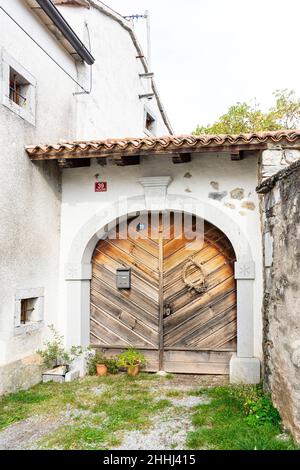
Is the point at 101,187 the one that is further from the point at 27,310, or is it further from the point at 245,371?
the point at 245,371

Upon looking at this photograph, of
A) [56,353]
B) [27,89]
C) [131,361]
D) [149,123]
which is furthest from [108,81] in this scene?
[131,361]

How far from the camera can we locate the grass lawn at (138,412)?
3119 millimetres

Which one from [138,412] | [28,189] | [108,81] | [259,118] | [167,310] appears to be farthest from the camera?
[259,118]

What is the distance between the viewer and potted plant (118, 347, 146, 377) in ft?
16.9

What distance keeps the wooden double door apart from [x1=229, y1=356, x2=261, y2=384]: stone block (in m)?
0.38

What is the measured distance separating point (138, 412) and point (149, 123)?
8.13 meters

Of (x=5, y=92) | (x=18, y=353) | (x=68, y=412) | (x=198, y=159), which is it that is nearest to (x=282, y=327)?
(x=68, y=412)

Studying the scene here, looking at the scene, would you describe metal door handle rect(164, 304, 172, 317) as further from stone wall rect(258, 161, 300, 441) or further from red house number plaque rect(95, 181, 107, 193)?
red house number plaque rect(95, 181, 107, 193)

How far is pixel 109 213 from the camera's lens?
5.31 m

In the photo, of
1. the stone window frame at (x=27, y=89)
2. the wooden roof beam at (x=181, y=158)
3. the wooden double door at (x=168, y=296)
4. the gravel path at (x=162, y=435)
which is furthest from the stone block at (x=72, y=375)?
the stone window frame at (x=27, y=89)

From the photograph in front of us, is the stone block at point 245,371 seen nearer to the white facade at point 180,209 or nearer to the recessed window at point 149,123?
the white facade at point 180,209

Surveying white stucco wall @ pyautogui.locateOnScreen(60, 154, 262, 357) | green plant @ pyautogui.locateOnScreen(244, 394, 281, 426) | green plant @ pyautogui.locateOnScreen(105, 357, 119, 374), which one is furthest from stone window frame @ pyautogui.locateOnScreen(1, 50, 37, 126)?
green plant @ pyautogui.locateOnScreen(244, 394, 281, 426)

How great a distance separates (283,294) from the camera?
3277mm

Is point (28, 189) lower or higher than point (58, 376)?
higher
